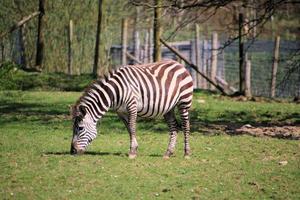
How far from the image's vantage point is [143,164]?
401 inches

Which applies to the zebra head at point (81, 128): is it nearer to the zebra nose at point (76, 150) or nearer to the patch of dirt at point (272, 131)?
the zebra nose at point (76, 150)

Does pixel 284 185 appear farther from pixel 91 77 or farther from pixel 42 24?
pixel 42 24

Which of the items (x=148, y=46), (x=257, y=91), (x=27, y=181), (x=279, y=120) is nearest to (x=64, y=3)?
(x=148, y=46)

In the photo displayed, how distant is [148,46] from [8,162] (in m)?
15.5

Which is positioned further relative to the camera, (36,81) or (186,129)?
(36,81)

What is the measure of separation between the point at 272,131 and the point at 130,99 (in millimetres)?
4918

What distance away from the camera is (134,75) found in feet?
35.3

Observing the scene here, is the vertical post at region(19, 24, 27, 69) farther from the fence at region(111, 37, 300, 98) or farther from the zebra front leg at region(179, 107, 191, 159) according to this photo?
the zebra front leg at region(179, 107, 191, 159)

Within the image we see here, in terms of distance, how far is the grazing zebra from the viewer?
10586 mm

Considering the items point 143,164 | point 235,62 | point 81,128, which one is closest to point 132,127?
point 143,164

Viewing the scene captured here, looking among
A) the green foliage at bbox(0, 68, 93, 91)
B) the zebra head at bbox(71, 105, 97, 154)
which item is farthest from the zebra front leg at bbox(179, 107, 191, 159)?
the green foliage at bbox(0, 68, 93, 91)

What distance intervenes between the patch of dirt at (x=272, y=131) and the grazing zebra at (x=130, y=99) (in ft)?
11.6

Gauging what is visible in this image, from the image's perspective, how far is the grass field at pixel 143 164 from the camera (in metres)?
8.66

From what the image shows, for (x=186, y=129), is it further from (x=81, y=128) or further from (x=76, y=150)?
(x=76, y=150)
